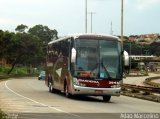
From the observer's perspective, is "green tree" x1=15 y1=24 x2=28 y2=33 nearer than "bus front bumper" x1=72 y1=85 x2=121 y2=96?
No

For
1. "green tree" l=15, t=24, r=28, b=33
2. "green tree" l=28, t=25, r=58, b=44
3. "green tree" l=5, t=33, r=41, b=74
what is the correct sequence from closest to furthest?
"green tree" l=5, t=33, r=41, b=74, "green tree" l=15, t=24, r=28, b=33, "green tree" l=28, t=25, r=58, b=44

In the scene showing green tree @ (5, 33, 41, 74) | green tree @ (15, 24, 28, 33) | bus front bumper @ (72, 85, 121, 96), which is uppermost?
green tree @ (15, 24, 28, 33)

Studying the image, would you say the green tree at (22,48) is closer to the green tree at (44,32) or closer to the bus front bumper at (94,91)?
the green tree at (44,32)

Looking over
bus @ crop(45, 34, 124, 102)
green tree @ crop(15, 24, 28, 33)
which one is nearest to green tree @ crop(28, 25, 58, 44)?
green tree @ crop(15, 24, 28, 33)

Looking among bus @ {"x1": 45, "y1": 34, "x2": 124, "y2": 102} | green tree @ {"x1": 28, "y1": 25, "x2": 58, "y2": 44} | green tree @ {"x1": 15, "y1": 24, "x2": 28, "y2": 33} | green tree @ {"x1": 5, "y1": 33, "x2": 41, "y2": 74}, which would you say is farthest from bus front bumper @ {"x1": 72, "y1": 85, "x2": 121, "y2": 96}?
green tree @ {"x1": 28, "y1": 25, "x2": 58, "y2": 44}

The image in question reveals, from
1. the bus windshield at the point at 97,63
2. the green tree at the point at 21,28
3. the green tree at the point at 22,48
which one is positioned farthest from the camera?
the green tree at the point at 21,28

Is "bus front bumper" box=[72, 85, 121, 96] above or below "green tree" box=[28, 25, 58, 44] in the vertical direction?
below

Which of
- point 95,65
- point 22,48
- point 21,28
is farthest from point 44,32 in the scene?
point 95,65

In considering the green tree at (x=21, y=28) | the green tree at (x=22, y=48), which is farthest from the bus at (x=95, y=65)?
the green tree at (x=21, y=28)

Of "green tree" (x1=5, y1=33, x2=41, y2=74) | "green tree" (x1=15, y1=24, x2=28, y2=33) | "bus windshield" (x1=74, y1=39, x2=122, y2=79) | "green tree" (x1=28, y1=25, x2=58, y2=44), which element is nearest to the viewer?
"bus windshield" (x1=74, y1=39, x2=122, y2=79)

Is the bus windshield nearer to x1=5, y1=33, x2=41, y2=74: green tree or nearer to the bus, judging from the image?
the bus

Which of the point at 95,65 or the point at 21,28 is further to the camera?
the point at 21,28

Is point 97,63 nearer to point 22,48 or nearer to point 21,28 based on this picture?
point 22,48

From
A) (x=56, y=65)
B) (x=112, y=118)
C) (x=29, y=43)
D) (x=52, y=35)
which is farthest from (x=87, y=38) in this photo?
(x=52, y=35)
